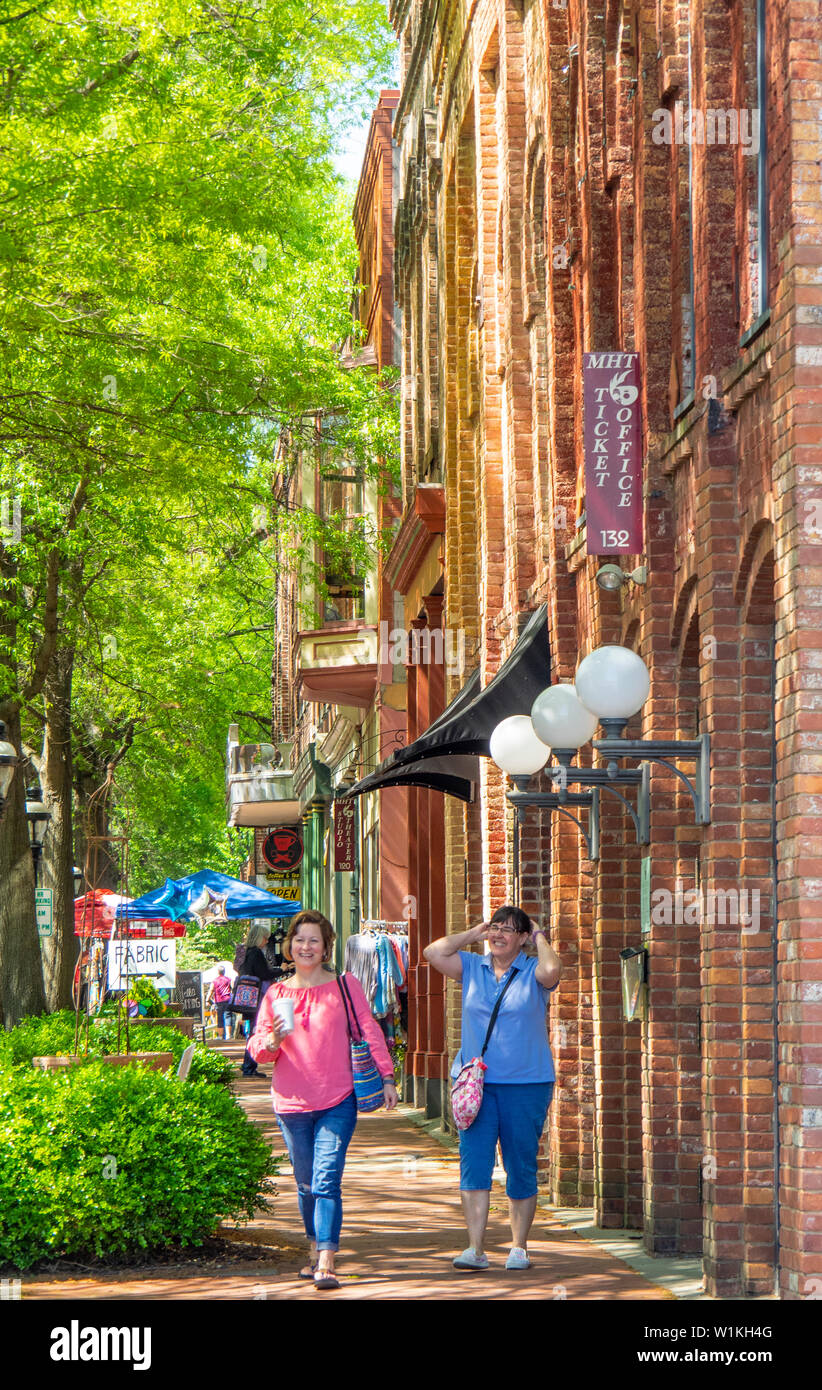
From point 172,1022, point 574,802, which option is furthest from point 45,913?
point 574,802

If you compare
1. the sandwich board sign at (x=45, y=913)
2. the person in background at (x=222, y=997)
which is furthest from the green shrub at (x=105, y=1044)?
the person in background at (x=222, y=997)

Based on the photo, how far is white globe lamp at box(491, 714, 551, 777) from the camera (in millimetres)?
11531

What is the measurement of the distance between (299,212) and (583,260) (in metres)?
6.46

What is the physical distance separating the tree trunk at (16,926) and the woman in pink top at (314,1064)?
37.6ft

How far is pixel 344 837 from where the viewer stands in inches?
1184

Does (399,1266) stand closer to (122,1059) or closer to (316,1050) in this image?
(316,1050)

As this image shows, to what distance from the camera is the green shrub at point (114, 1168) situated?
29.2 ft

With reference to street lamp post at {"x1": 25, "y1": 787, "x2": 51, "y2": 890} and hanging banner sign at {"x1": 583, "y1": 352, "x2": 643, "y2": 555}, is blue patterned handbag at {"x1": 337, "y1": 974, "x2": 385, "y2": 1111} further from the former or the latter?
street lamp post at {"x1": 25, "y1": 787, "x2": 51, "y2": 890}

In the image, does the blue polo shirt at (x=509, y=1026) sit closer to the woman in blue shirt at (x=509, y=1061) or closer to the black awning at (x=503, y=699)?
the woman in blue shirt at (x=509, y=1061)

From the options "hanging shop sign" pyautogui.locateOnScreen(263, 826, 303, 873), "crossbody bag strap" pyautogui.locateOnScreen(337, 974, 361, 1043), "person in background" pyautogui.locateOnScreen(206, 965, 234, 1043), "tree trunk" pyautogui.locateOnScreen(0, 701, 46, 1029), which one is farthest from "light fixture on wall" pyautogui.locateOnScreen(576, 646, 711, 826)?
"hanging shop sign" pyautogui.locateOnScreen(263, 826, 303, 873)

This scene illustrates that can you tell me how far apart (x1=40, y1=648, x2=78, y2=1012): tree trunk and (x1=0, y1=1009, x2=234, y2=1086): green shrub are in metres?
8.35

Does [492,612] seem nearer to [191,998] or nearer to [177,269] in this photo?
[177,269]

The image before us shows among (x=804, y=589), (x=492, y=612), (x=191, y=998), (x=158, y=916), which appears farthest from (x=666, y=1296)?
(x=191, y=998)

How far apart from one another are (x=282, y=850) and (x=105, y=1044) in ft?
103
